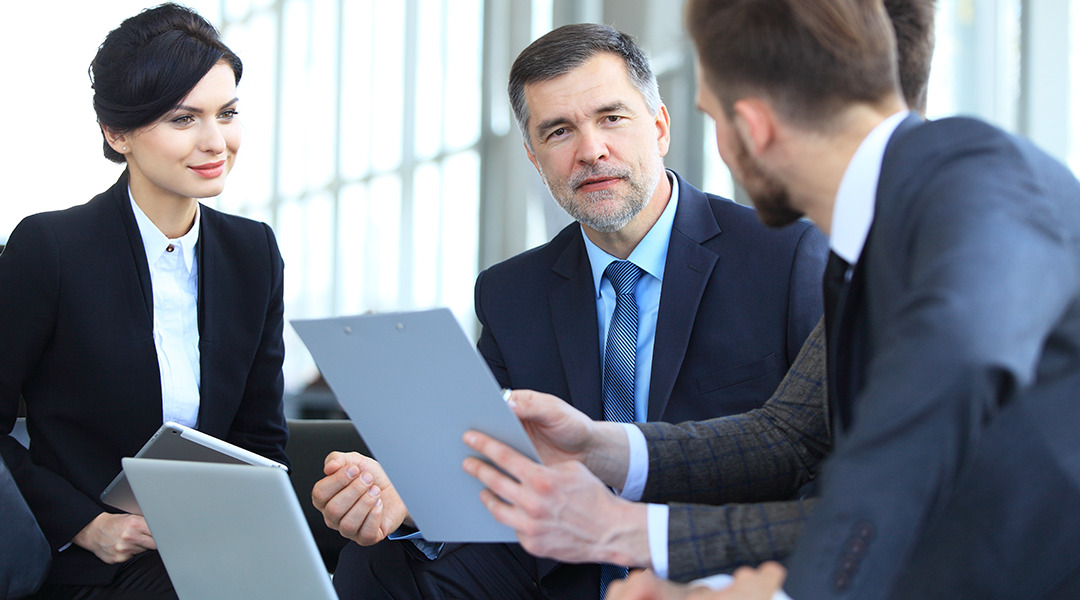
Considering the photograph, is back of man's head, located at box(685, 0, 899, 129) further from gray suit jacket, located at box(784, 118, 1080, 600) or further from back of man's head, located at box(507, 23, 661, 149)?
back of man's head, located at box(507, 23, 661, 149)

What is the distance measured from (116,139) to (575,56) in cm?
102

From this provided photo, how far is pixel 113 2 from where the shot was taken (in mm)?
10055

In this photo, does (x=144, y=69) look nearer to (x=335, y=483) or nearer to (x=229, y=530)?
(x=335, y=483)

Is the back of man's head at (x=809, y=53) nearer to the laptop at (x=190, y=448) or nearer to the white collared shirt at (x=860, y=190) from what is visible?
the white collared shirt at (x=860, y=190)

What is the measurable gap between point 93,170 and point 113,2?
5.62ft

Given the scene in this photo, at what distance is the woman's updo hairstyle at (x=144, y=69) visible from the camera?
2.10 metres

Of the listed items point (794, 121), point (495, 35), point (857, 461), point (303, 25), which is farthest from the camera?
point (303, 25)

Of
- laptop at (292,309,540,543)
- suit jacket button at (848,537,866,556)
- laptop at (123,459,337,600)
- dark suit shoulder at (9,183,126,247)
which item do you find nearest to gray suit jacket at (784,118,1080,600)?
suit jacket button at (848,537,866,556)

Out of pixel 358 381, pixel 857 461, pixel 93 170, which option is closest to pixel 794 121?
pixel 857 461

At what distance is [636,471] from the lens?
157 cm

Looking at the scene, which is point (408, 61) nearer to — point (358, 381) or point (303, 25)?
point (303, 25)

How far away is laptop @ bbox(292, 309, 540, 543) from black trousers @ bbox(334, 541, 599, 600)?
0.50 m

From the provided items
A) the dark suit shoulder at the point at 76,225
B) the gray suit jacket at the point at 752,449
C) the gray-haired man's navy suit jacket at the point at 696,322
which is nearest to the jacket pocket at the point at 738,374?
the gray-haired man's navy suit jacket at the point at 696,322

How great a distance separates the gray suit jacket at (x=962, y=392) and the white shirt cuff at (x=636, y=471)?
1.84 ft
